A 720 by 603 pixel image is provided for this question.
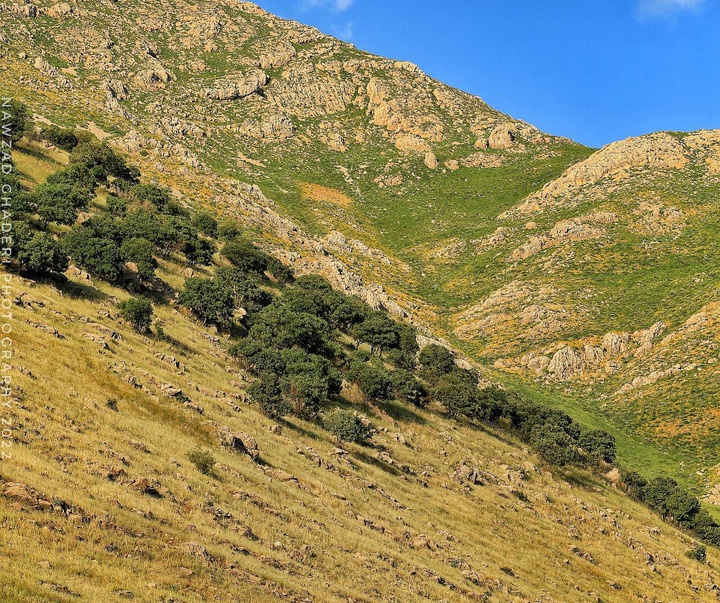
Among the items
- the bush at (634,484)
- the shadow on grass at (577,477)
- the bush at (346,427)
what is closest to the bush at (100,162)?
the bush at (346,427)

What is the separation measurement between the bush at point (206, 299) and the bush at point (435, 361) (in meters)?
31.1

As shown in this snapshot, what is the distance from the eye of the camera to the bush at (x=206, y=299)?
177 feet

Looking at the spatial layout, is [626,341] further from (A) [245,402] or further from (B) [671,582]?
(A) [245,402]

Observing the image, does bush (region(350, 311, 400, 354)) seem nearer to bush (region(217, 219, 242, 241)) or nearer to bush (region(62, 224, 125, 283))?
bush (region(217, 219, 242, 241))

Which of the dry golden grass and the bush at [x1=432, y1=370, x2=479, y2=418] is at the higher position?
the bush at [x1=432, y1=370, x2=479, y2=418]

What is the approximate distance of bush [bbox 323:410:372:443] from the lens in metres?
43.8

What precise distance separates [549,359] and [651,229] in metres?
48.9

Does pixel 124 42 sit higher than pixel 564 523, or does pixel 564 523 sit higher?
pixel 124 42

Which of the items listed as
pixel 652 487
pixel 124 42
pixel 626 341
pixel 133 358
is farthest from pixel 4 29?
pixel 652 487

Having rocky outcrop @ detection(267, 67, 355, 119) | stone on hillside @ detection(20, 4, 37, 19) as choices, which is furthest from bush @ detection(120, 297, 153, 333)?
stone on hillside @ detection(20, 4, 37, 19)

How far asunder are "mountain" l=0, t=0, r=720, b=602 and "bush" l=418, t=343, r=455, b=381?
40.2 ft

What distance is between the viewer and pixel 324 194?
154 meters

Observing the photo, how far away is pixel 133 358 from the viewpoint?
36656 mm

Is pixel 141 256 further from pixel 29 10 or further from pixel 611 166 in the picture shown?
pixel 29 10
